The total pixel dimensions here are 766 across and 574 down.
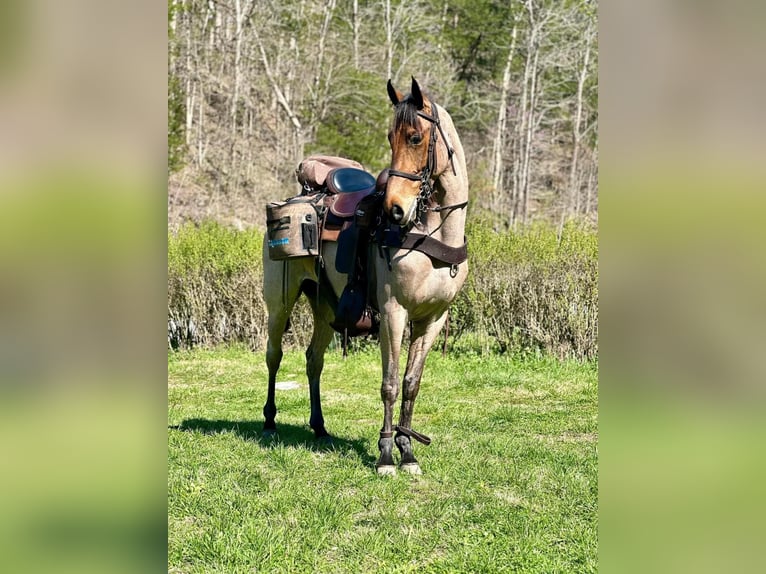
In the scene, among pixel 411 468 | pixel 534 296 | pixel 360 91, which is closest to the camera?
pixel 411 468

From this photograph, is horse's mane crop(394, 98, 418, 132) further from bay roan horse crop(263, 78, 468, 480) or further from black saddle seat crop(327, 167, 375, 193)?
black saddle seat crop(327, 167, 375, 193)

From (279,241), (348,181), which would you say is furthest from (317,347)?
(348,181)

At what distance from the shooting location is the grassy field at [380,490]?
3668mm

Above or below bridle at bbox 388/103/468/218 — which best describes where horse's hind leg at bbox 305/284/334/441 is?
below

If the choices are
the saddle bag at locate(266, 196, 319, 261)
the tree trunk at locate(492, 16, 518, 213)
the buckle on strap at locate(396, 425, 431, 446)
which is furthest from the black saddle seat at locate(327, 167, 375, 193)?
the tree trunk at locate(492, 16, 518, 213)

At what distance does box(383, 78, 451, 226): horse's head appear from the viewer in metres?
4.38

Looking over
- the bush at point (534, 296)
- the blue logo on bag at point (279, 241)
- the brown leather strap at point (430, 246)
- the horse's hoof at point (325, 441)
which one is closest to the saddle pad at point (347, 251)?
the blue logo on bag at point (279, 241)

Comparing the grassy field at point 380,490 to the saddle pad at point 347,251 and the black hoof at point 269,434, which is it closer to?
the black hoof at point 269,434

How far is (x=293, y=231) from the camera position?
5.64 m

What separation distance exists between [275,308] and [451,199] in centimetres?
222

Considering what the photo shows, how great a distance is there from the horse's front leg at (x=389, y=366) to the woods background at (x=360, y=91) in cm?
1671

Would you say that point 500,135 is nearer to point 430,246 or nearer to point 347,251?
point 347,251
